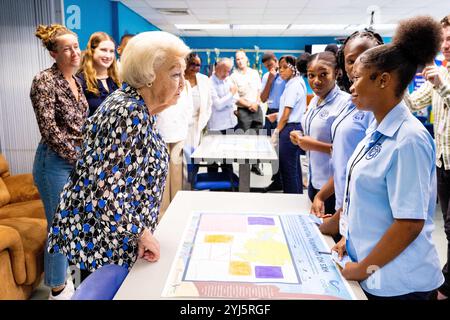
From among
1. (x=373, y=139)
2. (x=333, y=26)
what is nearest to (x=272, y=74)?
(x=373, y=139)

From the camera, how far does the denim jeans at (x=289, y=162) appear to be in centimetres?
380

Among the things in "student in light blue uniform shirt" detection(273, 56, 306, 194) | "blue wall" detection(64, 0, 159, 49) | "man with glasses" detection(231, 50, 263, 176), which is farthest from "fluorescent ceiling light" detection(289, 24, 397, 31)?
"student in light blue uniform shirt" detection(273, 56, 306, 194)

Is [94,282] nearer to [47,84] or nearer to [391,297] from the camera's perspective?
[391,297]

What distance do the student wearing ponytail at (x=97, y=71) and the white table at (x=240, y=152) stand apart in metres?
0.93

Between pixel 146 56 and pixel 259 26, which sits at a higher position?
pixel 259 26

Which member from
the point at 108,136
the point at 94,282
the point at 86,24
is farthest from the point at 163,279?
the point at 86,24

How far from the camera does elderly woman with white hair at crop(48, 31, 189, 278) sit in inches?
46.7

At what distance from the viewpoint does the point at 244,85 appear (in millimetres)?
5633

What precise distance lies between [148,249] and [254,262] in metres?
0.33

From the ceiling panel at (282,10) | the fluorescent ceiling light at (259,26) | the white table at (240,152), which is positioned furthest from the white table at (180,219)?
the fluorescent ceiling light at (259,26)

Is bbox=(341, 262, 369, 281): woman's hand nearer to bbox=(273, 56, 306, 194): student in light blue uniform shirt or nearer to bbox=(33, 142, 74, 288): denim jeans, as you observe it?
bbox=(33, 142, 74, 288): denim jeans

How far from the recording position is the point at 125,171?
119cm

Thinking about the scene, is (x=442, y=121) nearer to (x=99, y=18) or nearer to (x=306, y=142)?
(x=306, y=142)

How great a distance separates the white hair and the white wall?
3.05 m
